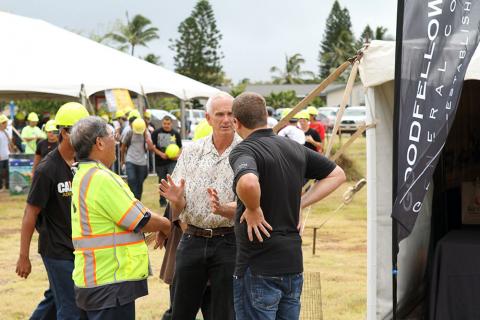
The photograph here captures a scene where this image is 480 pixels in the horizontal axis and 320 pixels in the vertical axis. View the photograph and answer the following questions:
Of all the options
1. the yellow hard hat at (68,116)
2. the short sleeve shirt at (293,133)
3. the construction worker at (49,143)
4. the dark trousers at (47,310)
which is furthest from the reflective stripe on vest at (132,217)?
the short sleeve shirt at (293,133)

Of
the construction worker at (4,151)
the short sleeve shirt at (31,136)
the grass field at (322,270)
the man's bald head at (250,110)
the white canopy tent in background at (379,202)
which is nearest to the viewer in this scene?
the man's bald head at (250,110)

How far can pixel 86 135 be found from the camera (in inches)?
162

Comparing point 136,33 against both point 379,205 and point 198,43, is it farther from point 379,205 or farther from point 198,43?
point 379,205

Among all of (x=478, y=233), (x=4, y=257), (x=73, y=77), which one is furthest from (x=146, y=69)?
(x=478, y=233)

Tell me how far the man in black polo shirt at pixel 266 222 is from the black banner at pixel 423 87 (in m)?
0.67

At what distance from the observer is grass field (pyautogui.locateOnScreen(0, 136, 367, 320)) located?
7.46 m

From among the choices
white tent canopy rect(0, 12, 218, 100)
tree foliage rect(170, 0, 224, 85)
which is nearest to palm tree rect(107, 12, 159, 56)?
tree foliage rect(170, 0, 224, 85)

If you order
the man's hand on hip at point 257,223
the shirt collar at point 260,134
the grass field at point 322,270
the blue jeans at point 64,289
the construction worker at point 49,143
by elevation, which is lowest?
the grass field at point 322,270

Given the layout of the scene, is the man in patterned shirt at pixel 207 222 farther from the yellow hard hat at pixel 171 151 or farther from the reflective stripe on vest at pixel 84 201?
the yellow hard hat at pixel 171 151

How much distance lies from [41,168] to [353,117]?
1826 inches

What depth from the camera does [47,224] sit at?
531cm

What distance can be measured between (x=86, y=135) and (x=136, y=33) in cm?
8201

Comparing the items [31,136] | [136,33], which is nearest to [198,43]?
[136,33]

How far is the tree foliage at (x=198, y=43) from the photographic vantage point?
3184 inches
